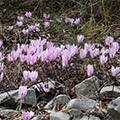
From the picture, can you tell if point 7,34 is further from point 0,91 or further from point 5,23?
point 0,91

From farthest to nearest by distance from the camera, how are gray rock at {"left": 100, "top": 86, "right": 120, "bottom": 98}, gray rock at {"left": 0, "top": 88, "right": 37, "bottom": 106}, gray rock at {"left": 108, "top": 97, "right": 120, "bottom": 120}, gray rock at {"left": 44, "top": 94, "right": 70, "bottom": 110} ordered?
gray rock at {"left": 0, "top": 88, "right": 37, "bottom": 106}, gray rock at {"left": 44, "top": 94, "right": 70, "bottom": 110}, gray rock at {"left": 100, "top": 86, "right": 120, "bottom": 98}, gray rock at {"left": 108, "top": 97, "right": 120, "bottom": 120}

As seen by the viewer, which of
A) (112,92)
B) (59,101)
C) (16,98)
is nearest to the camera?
(112,92)

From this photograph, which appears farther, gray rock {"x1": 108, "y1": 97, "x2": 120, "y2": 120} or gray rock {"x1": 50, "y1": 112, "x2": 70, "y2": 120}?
gray rock {"x1": 50, "y1": 112, "x2": 70, "y2": 120}

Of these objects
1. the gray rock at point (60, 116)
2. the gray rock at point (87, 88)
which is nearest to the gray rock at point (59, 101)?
the gray rock at point (87, 88)

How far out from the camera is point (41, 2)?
595 cm

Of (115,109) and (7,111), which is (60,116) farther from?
(7,111)

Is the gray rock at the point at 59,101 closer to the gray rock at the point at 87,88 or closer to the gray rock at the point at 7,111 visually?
the gray rock at the point at 87,88

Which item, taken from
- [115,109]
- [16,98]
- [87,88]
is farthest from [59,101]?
[115,109]

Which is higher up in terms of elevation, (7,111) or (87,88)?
(87,88)

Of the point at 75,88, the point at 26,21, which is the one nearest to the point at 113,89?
the point at 75,88

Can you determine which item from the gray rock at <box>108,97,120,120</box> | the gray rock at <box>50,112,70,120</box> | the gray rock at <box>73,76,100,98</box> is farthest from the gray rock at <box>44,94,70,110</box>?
the gray rock at <box>108,97,120,120</box>

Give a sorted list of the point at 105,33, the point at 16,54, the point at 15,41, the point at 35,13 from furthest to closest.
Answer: the point at 35,13
the point at 15,41
the point at 105,33
the point at 16,54

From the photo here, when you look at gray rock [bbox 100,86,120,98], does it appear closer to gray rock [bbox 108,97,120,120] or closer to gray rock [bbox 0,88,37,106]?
gray rock [bbox 108,97,120,120]

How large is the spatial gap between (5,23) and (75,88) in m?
3.90
